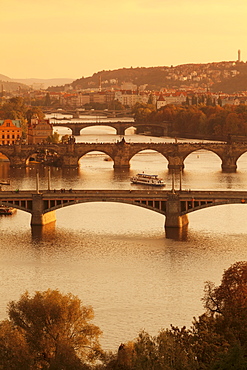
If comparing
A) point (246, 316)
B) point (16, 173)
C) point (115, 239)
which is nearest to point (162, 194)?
point (115, 239)

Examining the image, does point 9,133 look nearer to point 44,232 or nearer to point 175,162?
point 175,162

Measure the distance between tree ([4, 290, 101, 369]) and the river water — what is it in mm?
3203

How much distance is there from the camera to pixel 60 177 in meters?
58.7

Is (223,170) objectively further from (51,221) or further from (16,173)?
(51,221)

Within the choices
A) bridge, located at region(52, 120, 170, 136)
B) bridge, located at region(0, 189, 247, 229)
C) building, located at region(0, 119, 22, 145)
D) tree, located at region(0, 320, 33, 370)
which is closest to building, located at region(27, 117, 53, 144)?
building, located at region(0, 119, 22, 145)

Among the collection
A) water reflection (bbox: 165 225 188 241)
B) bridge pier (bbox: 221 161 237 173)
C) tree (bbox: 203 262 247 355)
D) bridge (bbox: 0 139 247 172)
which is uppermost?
tree (bbox: 203 262 247 355)

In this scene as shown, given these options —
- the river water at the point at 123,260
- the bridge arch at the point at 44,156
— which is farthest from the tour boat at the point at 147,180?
the bridge arch at the point at 44,156

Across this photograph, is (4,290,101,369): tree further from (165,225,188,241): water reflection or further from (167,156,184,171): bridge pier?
(167,156,184,171): bridge pier

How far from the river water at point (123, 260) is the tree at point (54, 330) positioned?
10.5 feet

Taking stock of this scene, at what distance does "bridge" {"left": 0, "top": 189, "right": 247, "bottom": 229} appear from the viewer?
37594 millimetres

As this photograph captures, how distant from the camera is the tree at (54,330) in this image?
19.4m

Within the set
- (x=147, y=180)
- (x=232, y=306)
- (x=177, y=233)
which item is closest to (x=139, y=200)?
(x=177, y=233)

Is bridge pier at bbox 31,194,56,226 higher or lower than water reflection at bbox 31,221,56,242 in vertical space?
higher

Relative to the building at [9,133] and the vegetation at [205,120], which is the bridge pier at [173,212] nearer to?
the building at [9,133]
